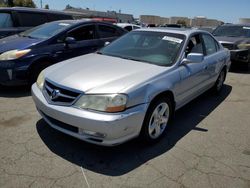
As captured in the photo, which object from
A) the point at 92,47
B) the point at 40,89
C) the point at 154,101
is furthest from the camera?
the point at 92,47

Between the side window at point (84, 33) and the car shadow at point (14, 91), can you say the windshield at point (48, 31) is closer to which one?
the side window at point (84, 33)

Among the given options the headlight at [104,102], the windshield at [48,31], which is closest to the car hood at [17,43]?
the windshield at [48,31]

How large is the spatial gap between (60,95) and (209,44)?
3.40 metres

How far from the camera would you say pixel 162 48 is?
13.5ft

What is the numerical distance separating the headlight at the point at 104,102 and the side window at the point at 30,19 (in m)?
5.99

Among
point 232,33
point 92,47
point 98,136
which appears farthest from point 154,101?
point 232,33

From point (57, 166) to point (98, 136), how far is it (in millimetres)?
584

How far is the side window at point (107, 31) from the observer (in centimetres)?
672

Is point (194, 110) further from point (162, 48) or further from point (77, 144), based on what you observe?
point (77, 144)

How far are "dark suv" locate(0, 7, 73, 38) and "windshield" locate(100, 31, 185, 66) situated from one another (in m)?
4.21

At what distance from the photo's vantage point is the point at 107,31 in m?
6.93

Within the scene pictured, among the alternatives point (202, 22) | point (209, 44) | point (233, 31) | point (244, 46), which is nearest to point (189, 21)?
point (202, 22)

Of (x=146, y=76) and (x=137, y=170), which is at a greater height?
(x=146, y=76)

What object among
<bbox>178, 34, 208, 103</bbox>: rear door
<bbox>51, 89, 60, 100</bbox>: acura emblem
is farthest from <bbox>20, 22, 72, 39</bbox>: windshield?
<bbox>178, 34, 208, 103</bbox>: rear door
